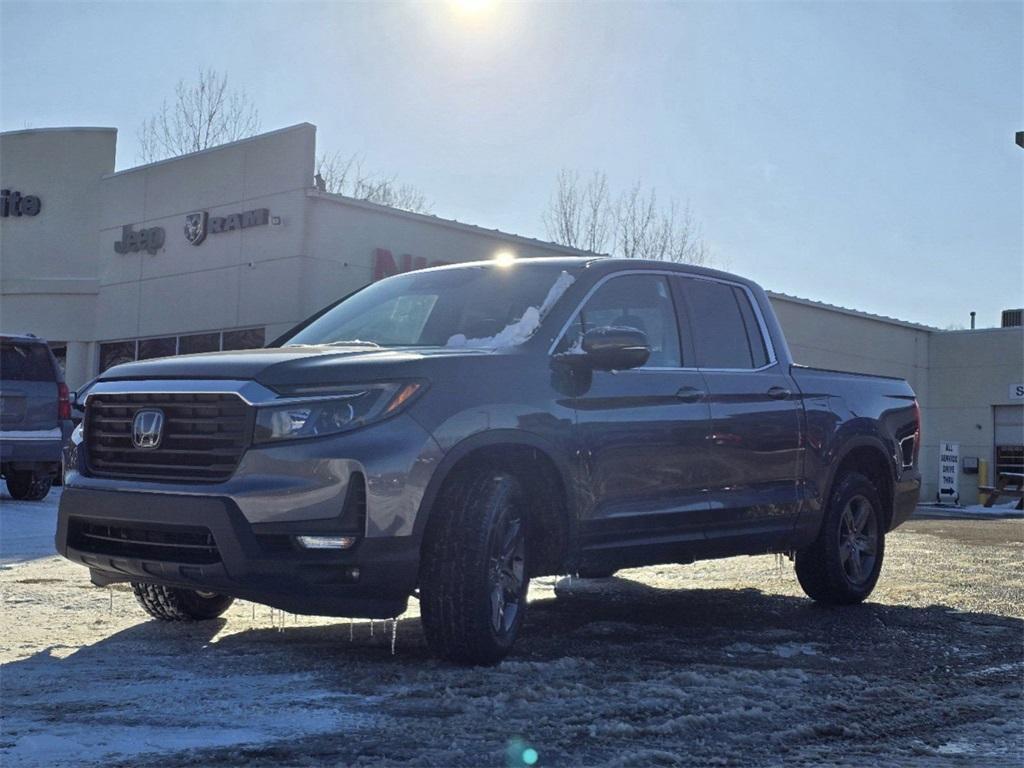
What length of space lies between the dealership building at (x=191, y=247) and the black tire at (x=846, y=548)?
52.2 ft

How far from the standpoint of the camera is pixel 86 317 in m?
29.0

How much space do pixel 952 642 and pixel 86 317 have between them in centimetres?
2580

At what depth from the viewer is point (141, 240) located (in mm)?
26906

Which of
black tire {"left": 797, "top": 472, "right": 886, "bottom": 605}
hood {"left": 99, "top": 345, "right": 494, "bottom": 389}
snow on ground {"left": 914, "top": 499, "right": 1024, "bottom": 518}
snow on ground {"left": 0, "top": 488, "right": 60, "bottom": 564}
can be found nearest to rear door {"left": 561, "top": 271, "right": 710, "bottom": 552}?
hood {"left": 99, "top": 345, "right": 494, "bottom": 389}

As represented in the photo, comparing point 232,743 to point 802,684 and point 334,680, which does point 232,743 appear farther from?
point 802,684

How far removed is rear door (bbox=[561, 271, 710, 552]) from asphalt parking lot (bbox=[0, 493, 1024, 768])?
578mm

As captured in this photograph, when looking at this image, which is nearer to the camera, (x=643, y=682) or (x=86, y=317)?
(x=643, y=682)

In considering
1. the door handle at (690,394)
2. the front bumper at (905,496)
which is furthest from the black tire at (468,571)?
the front bumper at (905,496)

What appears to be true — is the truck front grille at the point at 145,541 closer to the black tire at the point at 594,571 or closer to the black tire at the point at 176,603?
the black tire at the point at 176,603

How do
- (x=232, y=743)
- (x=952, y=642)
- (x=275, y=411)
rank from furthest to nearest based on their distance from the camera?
(x=952, y=642) < (x=275, y=411) < (x=232, y=743)

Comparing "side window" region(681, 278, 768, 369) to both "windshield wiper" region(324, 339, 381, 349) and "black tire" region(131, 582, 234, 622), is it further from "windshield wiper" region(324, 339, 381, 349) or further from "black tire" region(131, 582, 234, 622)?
"black tire" region(131, 582, 234, 622)

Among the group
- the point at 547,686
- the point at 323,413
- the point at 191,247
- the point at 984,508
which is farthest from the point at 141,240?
the point at 547,686

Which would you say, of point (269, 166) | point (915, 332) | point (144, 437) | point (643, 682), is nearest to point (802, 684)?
point (643, 682)

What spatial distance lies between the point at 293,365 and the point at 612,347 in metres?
1.47
